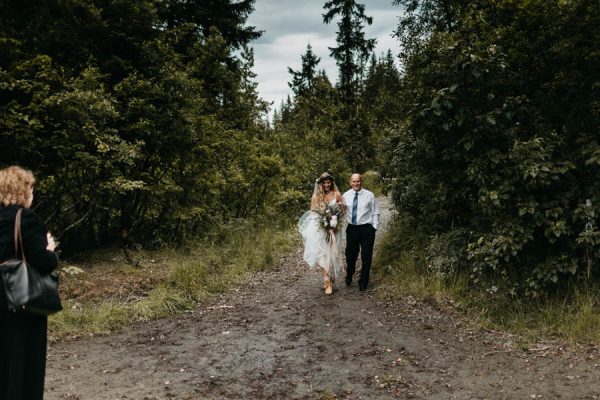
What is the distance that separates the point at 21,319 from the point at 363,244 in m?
5.99

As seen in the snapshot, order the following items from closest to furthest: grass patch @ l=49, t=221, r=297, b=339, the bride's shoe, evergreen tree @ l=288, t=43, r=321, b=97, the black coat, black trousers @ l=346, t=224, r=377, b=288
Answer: the black coat < grass patch @ l=49, t=221, r=297, b=339 < black trousers @ l=346, t=224, r=377, b=288 < the bride's shoe < evergreen tree @ l=288, t=43, r=321, b=97

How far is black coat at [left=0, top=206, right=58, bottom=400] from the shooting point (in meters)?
3.92

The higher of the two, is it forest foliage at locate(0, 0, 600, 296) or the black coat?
forest foliage at locate(0, 0, 600, 296)

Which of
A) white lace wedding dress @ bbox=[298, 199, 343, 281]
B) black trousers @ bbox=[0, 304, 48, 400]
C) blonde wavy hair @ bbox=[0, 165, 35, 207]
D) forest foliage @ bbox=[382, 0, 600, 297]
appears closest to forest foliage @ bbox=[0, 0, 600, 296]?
forest foliage @ bbox=[382, 0, 600, 297]

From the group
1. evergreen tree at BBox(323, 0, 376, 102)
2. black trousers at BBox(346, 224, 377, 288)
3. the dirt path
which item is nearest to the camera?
the dirt path

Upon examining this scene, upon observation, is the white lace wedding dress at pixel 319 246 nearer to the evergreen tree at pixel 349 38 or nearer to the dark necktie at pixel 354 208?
the dark necktie at pixel 354 208

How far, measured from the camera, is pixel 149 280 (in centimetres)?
939

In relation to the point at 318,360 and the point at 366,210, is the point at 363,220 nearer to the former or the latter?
the point at 366,210

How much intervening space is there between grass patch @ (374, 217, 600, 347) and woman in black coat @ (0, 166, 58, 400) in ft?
17.9

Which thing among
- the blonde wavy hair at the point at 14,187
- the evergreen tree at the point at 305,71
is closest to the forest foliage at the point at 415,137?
the blonde wavy hair at the point at 14,187

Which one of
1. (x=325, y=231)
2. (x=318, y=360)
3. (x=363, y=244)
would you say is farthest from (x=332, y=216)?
(x=318, y=360)

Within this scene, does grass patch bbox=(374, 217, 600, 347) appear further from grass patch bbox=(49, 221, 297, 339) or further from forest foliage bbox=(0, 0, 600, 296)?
grass patch bbox=(49, 221, 297, 339)

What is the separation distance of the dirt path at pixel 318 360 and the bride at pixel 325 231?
918 millimetres

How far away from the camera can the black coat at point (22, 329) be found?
12.8ft
